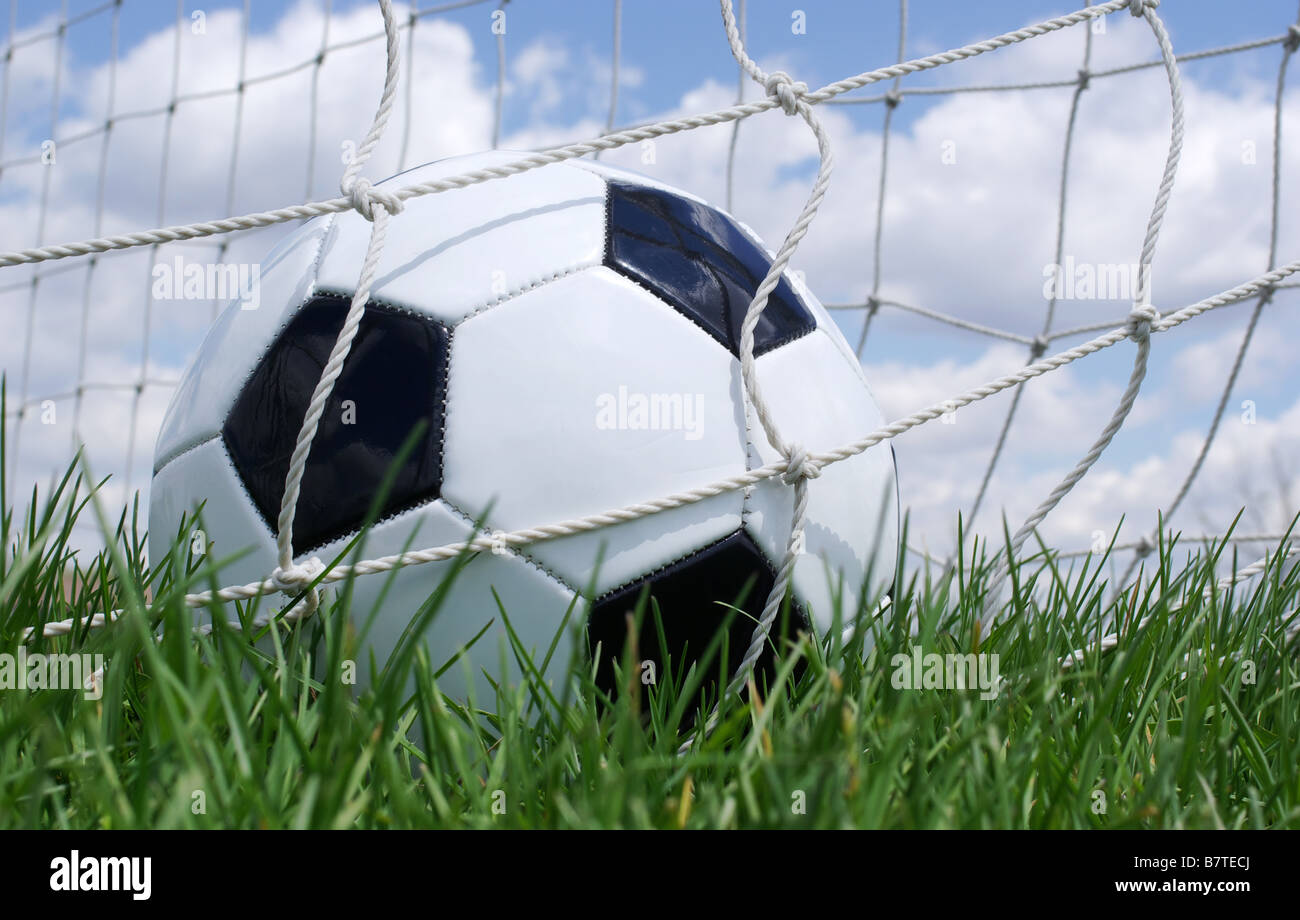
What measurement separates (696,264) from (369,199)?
516 mm

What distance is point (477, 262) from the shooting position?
4.86 ft

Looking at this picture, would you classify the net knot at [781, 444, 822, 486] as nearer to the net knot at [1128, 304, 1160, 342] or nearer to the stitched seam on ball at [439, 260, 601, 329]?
the stitched seam on ball at [439, 260, 601, 329]

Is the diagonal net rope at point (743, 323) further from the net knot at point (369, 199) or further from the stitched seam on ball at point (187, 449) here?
the stitched seam on ball at point (187, 449)

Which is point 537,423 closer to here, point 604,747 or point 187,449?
point 604,747

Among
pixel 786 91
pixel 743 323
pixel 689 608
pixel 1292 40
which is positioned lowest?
pixel 689 608

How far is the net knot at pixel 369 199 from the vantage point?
5.03 feet

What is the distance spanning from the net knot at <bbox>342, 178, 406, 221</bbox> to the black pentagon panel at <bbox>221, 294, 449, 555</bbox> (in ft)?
0.48

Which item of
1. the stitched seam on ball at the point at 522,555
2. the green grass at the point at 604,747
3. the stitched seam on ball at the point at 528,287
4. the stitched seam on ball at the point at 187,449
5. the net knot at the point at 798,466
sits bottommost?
the green grass at the point at 604,747

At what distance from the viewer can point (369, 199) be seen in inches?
60.4

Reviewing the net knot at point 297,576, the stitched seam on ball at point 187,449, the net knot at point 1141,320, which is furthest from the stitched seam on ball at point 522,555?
the net knot at point 1141,320

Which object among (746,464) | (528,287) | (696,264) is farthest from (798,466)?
(528,287)

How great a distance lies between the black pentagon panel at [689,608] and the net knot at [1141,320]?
90 centimetres

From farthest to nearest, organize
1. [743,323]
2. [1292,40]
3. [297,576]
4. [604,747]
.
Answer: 1. [1292,40]
2. [743,323]
3. [297,576]
4. [604,747]
